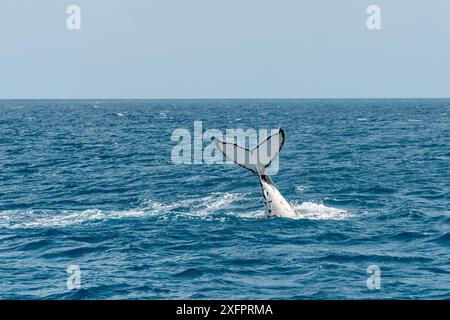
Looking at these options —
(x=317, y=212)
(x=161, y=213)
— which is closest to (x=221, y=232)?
(x=161, y=213)

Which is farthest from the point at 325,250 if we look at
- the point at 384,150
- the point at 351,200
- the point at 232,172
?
the point at 384,150

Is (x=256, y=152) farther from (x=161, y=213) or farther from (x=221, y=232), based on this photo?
Result: (x=161, y=213)

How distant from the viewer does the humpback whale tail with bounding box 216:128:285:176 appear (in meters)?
22.3

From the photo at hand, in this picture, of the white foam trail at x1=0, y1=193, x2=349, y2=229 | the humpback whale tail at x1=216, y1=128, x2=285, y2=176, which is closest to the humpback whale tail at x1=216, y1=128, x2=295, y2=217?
the humpback whale tail at x1=216, y1=128, x2=285, y2=176

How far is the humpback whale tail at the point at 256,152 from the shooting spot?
22281 mm

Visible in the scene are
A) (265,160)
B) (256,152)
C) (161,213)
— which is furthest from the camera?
(161,213)

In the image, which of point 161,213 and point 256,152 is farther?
point 161,213

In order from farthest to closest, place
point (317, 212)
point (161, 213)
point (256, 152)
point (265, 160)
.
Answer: point (161, 213) < point (317, 212) < point (265, 160) < point (256, 152)

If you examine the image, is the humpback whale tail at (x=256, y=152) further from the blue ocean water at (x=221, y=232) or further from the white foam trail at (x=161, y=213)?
the white foam trail at (x=161, y=213)

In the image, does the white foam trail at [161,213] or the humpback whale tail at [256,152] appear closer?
the humpback whale tail at [256,152]

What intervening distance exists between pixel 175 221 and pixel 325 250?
7.18 metres

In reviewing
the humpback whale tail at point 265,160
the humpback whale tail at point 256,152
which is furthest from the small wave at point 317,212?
the humpback whale tail at point 256,152

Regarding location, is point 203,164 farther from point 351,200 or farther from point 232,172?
point 351,200

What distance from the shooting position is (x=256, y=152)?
23422 millimetres
